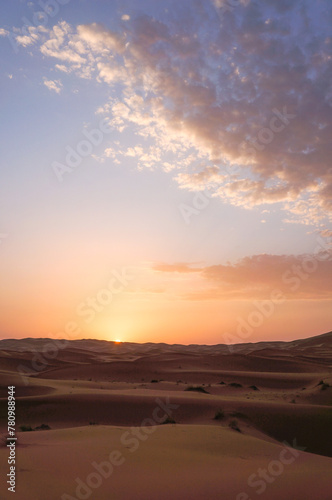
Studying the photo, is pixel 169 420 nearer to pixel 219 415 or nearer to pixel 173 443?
pixel 219 415

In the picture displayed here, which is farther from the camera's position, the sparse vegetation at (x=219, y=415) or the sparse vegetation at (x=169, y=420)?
the sparse vegetation at (x=219, y=415)

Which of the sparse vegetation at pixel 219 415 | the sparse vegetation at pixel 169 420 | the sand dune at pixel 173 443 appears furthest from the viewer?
the sparse vegetation at pixel 219 415

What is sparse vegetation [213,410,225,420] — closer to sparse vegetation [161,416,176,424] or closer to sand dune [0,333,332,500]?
sand dune [0,333,332,500]

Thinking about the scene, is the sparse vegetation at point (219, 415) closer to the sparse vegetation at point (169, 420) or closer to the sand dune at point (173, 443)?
the sand dune at point (173, 443)

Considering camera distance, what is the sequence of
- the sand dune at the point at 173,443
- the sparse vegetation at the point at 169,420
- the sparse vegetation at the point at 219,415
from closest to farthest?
the sand dune at the point at 173,443, the sparse vegetation at the point at 169,420, the sparse vegetation at the point at 219,415

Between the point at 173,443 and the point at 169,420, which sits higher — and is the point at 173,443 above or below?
above

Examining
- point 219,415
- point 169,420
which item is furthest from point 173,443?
point 219,415

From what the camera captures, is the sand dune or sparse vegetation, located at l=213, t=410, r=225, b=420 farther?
sparse vegetation, located at l=213, t=410, r=225, b=420

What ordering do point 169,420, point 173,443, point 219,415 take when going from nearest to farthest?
1. point 173,443
2. point 169,420
3. point 219,415

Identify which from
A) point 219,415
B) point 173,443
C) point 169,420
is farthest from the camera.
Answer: point 219,415

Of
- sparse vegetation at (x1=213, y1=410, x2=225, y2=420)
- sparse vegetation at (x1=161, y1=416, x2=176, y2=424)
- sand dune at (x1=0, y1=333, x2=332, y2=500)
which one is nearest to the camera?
sand dune at (x1=0, y1=333, x2=332, y2=500)

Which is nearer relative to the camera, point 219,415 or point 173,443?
point 173,443

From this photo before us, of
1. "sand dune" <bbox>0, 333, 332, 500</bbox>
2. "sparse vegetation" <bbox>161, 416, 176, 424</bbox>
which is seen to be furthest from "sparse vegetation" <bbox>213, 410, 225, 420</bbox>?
"sparse vegetation" <bbox>161, 416, 176, 424</bbox>

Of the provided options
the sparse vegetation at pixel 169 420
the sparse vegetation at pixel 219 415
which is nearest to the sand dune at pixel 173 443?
the sparse vegetation at pixel 219 415
